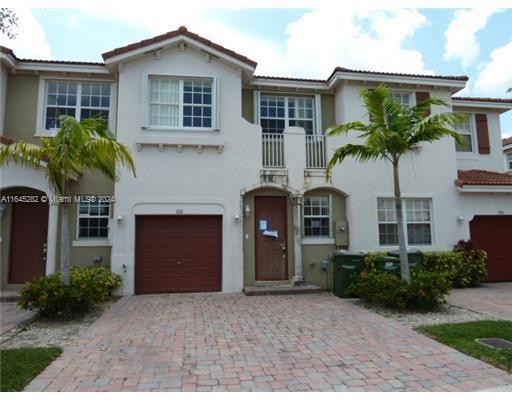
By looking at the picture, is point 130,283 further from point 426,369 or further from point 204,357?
point 426,369

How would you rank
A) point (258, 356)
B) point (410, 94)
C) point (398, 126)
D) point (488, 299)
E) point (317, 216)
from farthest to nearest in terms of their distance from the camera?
point (410, 94) → point (317, 216) → point (488, 299) → point (398, 126) → point (258, 356)

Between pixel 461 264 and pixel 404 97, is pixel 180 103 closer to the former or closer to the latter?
pixel 404 97

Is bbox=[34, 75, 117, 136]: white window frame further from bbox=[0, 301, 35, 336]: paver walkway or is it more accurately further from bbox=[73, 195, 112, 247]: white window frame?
bbox=[0, 301, 35, 336]: paver walkway

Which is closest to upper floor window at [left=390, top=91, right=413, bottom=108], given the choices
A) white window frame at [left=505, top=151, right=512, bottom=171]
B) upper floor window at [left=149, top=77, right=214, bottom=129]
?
upper floor window at [left=149, top=77, right=214, bottom=129]

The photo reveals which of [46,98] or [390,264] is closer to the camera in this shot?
[390,264]

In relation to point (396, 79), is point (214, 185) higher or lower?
lower

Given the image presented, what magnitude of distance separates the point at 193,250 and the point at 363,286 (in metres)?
5.10

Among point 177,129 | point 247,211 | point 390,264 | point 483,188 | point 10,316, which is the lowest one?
point 10,316

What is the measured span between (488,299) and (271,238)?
630 cm

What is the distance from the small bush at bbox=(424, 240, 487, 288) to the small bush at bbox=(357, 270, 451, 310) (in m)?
2.88

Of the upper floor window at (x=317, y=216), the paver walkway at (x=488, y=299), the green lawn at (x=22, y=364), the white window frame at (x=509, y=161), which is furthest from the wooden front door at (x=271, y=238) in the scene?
the white window frame at (x=509, y=161)

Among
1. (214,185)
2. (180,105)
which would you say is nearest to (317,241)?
(214,185)

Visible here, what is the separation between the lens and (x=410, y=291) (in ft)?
26.2

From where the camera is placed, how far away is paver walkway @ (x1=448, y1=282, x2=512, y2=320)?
8180 mm
